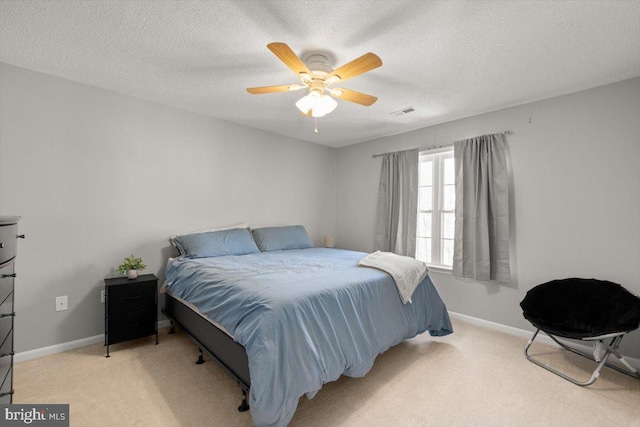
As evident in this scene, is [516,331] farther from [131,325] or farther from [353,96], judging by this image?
[131,325]

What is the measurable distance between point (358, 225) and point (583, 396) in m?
3.17

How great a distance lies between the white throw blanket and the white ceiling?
1.62 metres

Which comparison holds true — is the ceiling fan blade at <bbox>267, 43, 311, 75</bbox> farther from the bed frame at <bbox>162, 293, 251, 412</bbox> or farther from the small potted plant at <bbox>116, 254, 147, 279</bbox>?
the small potted plant at <bbox>116, 254, 147, 279</bbox>

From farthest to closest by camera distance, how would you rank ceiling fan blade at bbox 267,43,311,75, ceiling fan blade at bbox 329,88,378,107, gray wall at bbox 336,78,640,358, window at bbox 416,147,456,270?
window at bbox 416,147,456,270
gray wall at bbox 336,78,640,358
ceiling fan blade at bbox 329,88,378,107
ceiling fan blade at bbox 267,43,311,75

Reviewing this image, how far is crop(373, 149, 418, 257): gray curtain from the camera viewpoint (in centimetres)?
394

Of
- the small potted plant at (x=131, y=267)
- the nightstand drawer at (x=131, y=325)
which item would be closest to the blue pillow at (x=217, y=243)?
the small potted plant at (x=131, y=267)

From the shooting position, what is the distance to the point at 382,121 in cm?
368

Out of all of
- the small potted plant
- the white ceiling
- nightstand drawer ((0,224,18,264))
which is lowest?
the small potted plant

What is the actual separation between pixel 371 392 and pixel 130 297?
7.23 feet

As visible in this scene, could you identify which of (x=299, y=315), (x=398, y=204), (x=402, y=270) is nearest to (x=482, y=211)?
(x=398, y=204)

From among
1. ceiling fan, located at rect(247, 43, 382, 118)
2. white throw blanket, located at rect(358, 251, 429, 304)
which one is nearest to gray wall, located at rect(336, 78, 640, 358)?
white throw blanket, located at rect(358, 251, 429, 304)

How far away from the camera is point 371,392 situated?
201cm

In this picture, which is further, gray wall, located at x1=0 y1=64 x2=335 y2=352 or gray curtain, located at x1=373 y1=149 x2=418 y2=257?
gray curtain, located at x1=373 y1=149 x2=418 y2=257

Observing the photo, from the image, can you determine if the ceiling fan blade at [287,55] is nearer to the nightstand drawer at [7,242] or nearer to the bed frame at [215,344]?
the nightstand drawer at [7,242]
